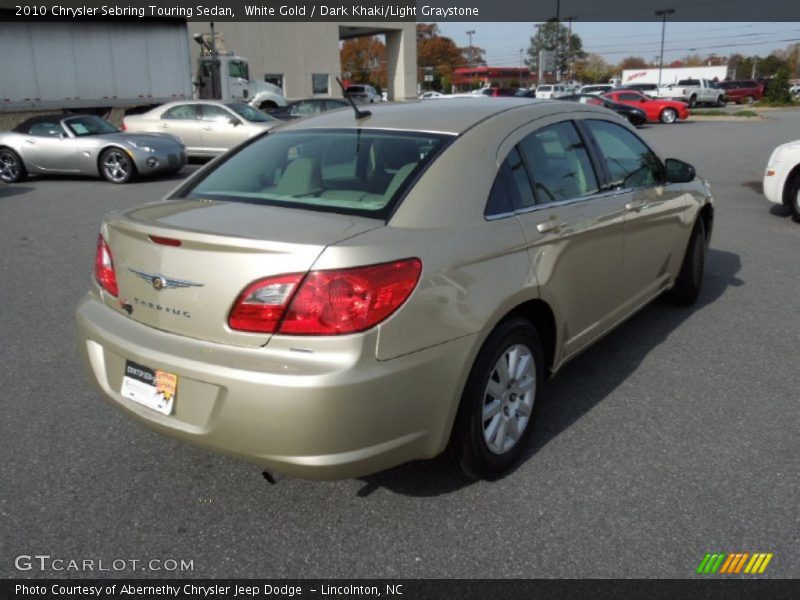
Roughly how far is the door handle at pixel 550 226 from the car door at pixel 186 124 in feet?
45.5

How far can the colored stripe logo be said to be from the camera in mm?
2496

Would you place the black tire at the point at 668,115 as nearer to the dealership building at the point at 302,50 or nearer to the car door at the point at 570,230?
the dealership building at the point at 302,50

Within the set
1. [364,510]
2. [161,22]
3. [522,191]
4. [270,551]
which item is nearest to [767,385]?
[522,191]

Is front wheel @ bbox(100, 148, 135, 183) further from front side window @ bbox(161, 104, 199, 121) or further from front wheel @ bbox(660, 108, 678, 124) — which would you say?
front wheel @ bbox(660, 108, 678, 124)

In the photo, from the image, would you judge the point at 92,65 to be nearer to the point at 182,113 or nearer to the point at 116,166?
the point at 182,113

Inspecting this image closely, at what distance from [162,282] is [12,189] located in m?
12.1

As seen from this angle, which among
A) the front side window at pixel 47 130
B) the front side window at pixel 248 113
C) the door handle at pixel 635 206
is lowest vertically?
the door handle at pixel 635 206

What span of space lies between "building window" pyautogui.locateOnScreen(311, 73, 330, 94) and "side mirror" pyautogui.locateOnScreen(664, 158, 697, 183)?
45.5 metres

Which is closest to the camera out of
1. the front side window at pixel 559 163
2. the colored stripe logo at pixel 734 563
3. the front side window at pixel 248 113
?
the colored stripe logo at pixel 734 563

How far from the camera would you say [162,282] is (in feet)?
8.63

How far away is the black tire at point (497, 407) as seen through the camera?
279 centimetres

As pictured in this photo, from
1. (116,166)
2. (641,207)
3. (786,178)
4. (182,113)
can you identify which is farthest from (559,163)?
(182,113)

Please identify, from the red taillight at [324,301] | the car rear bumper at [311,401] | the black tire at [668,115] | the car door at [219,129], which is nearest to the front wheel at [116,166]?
the car door at [219,129]
